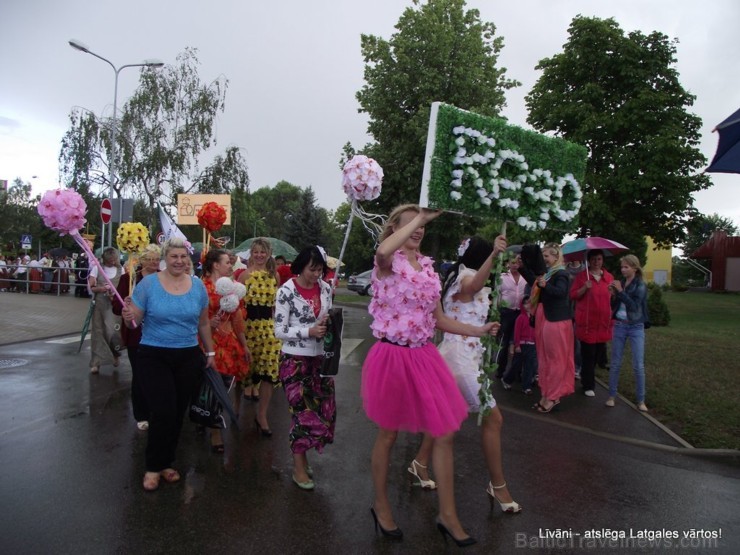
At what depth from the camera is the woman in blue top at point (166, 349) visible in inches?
176

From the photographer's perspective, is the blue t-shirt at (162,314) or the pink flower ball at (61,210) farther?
the pink flower ball at (61,210)

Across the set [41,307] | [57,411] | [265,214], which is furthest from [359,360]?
[265,214]

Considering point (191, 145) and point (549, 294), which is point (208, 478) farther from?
point (191, 145)

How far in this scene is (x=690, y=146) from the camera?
2364cm

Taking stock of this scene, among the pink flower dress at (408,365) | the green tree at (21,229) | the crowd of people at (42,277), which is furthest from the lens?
the green tree at (21,229)

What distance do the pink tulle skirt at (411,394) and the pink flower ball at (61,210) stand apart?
10.9ft

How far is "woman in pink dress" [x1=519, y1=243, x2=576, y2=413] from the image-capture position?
23.6 feet

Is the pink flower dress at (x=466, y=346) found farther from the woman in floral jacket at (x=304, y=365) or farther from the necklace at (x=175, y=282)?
the necklace at (x=175, y=282)

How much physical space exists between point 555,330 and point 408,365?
416 centimetres

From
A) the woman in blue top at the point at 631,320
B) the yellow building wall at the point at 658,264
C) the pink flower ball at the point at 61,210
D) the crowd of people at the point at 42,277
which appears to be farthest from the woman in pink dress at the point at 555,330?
the yellow building wall at the point at 658,264

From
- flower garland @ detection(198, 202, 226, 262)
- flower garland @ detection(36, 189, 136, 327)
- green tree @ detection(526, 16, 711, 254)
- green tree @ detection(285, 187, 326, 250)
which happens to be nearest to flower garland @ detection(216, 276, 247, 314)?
flower garland @ detection(36, 189, 136, 327)

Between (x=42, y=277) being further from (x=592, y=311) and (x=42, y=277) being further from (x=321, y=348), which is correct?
(x=321, y=348)

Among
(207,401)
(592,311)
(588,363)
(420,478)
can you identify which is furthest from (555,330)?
(207,401)

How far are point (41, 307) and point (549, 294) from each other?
55.7 ft
